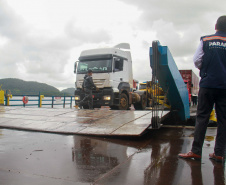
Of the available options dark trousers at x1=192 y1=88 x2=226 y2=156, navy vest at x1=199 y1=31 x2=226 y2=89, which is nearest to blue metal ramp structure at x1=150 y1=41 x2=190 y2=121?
navy vest at x1=199 y1=31 x2=226 y2=89

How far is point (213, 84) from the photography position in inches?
125

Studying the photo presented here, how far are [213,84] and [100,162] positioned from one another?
1912mm

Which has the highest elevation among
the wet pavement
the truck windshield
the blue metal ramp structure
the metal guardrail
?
the truck windshield

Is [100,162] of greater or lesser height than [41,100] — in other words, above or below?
below

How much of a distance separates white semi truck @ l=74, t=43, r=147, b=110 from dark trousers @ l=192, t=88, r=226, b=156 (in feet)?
28.4

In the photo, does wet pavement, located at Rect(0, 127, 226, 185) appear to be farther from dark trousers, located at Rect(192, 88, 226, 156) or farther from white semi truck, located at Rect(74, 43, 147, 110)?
white semi truck, located at Rect(74, 43, 147, 110)

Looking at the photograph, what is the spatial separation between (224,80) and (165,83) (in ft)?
7.81

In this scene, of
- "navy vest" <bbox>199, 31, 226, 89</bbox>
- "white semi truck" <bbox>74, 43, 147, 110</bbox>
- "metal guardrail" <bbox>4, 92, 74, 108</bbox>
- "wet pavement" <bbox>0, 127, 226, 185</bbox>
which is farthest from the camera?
"metal guardrail" <bbox>4, 92, 74, 108</bbox>

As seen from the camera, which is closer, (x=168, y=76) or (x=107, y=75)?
(x=168, y=76)

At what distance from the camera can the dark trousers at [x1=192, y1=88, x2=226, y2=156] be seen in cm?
324

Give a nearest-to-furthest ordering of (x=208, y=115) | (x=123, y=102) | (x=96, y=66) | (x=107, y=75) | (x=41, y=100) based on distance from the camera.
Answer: (x=208, y=115)
(x=107, y=75)
(x=96, y=66)
(x=123, y=102)
(x=41, y=100)

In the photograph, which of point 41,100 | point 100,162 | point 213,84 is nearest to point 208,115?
point 213,84

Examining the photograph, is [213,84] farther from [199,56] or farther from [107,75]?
[107,75]

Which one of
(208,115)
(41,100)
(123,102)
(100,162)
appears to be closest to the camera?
(100,162)
